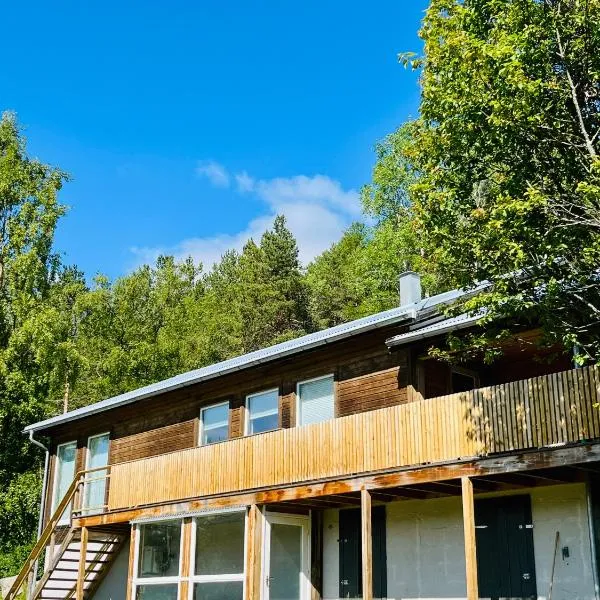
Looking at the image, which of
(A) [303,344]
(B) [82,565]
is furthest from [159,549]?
(A) [303,344]

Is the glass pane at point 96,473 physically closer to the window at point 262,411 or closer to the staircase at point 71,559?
the staircase at point 71,559

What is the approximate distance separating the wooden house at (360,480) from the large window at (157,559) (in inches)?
1.4

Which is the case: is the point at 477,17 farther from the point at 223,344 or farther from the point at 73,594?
the point at 223,344

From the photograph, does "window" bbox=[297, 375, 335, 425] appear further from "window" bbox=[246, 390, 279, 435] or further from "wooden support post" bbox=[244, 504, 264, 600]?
"wooden support post" bbox=[244, 504, 264, 600]

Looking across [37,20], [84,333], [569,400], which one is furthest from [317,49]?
[569,400]

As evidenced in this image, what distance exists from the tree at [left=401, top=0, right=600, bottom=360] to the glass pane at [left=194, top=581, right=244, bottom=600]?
8.69 metres

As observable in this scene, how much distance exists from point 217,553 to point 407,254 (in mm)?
22029

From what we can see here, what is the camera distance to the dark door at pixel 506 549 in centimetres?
1385

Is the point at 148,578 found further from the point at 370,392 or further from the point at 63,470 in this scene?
the point at 63,470

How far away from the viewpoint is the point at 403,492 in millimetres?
15336

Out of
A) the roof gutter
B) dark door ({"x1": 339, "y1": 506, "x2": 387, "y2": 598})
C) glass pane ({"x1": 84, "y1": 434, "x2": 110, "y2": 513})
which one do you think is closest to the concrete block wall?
dark door ({"x1": 339, "y1": 506, "x2": 387, "y2": 598})

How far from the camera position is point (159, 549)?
18859 mm

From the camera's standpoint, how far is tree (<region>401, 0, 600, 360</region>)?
32.7ft

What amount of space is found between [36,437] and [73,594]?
662cm
